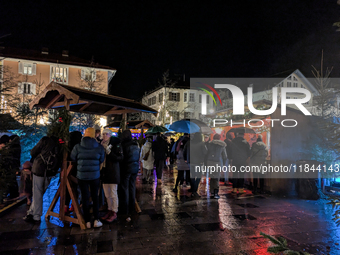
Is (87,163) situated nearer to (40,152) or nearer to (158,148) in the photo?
(40,152)

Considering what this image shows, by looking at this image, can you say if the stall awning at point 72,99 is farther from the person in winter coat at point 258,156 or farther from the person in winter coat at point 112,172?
the person in winter coat at point 258,156

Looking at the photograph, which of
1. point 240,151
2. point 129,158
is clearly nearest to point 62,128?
point 129,158

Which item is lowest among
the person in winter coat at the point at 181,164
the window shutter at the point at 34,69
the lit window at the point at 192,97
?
the person in winter coat at the point at 181,164

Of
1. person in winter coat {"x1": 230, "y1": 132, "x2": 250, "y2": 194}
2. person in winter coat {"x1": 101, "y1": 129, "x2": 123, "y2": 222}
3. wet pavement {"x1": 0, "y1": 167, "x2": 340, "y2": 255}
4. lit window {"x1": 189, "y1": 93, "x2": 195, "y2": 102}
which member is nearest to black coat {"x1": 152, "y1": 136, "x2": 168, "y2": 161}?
person in winter coat {"x1": 230, "y1": 132, "x2": 250, "y2": 194}

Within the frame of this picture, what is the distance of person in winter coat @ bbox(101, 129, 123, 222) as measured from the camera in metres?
5.52

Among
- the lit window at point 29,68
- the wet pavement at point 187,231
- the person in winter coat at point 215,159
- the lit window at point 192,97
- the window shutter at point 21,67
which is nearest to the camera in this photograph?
the wet pavement at point 187,231

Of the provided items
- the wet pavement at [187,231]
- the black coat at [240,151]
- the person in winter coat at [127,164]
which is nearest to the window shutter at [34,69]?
the wet pavement at [187,231]

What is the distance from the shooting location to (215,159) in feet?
26.9

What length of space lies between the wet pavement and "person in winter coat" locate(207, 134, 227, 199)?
0.97 metres

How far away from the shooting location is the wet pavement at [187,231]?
13.5ft

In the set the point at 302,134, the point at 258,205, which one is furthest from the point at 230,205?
the point at 302,134

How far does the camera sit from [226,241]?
4.47 m

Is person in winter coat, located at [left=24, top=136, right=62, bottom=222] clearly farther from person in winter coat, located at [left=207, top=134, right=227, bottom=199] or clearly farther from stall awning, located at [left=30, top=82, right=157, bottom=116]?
person in winter coat, located at [left=207, top=134, right=227, bottom=199]

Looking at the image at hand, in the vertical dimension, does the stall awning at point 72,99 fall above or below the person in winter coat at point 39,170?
above
